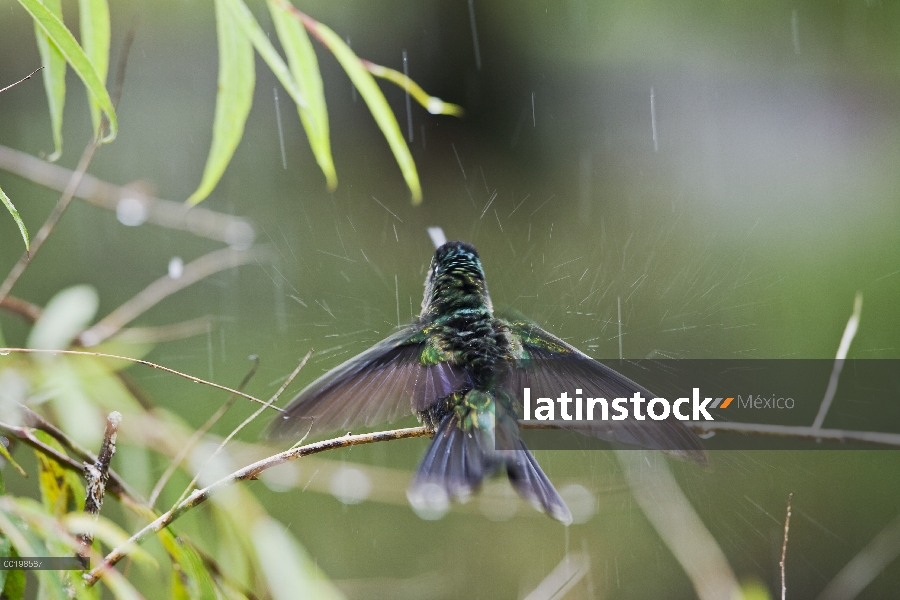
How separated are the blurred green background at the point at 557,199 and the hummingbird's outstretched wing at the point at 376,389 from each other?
3.79ft

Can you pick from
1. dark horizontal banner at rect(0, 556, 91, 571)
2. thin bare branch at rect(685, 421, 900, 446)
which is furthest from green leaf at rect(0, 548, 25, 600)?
thin bare branch at rect(685, 421, 900, 446)

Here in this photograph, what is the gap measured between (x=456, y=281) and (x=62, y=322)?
0.52m

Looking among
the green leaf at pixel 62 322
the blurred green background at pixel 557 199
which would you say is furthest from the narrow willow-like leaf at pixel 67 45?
the blurred green background at pixel 557 199

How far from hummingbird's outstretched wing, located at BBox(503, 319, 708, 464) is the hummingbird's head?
0.06 metres

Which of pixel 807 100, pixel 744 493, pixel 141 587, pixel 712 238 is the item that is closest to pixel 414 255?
pixel 712 238

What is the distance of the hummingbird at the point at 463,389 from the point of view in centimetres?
57

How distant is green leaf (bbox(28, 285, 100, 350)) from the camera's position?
35.5 inches

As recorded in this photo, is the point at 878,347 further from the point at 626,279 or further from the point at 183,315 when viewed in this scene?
the point at 183,315

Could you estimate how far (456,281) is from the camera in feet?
2.76

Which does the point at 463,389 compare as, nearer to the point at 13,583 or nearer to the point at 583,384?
the point at 583,384

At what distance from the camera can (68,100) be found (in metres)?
2.47

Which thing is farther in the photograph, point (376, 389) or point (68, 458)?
point (376, 389)

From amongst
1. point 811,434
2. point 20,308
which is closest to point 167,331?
point 20,308

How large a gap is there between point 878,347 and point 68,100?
2.74 m
